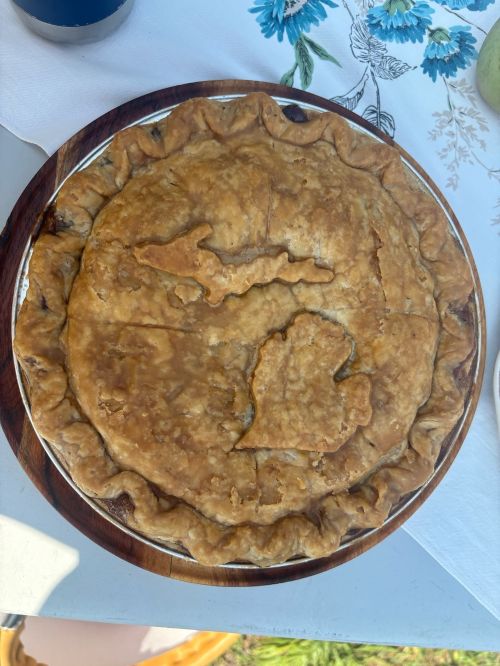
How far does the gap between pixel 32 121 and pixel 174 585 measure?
3.66 ft

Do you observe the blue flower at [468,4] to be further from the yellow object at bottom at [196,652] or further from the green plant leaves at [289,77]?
the yellow object at bottom at [196,652]

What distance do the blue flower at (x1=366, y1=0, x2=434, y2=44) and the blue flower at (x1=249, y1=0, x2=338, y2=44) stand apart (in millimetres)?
112

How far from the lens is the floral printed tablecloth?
140cm

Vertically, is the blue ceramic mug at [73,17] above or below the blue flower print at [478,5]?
below

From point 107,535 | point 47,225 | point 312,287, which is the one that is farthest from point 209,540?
point 47,225

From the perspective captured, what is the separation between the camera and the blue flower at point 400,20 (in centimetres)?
151

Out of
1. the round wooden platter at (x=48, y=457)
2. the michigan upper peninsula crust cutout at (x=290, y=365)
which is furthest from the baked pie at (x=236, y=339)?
the round wooden platter at (x=48, y=457)

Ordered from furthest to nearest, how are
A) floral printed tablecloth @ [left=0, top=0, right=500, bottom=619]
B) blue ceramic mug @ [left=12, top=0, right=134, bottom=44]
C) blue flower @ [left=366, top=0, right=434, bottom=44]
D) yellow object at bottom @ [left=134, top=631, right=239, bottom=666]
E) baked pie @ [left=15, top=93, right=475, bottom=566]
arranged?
yellow object at bottom @ [left=134, top=631, right=239, bottom=666]
blue flower @ [left=366, top=0, right=434, bottom=44]
floral printed tablecloth @ [left=0, top=0, right=500, bottom=619]
blue ceramic mug @ [left=12, top=0, right=134, bottom=44]
baked pie @ [left=15, top=93, right=475, bottom=566]

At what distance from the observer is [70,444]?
1.12 metres

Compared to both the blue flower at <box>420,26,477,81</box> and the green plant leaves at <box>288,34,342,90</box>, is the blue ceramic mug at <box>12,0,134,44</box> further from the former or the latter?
the blue flower at <box>420,26,477,81</box>

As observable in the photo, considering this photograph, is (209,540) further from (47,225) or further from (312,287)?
(47,225)

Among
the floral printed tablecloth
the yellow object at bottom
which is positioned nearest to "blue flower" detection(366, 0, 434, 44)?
the floral printed tablecloth

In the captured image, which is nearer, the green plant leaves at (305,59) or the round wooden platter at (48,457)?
the round wooden platter at (48,457)

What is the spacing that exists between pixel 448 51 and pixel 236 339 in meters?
0.96
